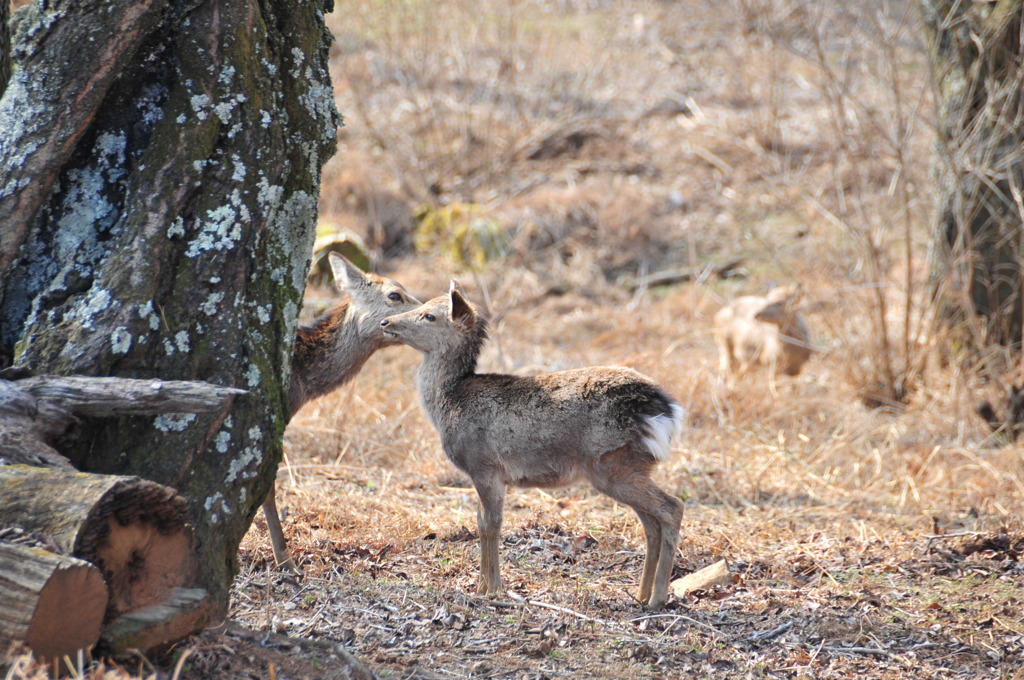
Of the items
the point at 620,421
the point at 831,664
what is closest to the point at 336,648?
the point at 620,421

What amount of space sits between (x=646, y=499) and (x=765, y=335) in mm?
5586

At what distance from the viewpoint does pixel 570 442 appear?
16.9 feet

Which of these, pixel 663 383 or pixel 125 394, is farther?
pixel 663 383

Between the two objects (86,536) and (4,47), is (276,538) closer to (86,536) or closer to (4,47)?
(86,536)

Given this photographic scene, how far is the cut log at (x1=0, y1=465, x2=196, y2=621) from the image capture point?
3078mm

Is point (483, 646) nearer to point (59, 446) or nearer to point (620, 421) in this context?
point (620, 421)

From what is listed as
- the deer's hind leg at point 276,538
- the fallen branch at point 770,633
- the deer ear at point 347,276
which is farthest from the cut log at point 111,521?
the deer ear at point 347,276

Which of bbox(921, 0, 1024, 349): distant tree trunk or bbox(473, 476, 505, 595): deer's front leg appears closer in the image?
bbox(473, 476, 505, 595): deer's front leg

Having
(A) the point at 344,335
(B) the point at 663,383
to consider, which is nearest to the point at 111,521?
(A) the point at 344,335

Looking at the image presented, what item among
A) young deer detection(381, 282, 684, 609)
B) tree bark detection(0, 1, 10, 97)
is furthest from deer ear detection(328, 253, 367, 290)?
tree bark detection(0, 1, 10, 97)

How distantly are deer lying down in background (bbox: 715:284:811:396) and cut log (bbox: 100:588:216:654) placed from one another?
7138mm

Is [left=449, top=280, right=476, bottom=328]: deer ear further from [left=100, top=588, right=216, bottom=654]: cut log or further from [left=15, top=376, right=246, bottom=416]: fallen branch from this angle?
[left=100, top=588, right=216, bottom=654]: cut log

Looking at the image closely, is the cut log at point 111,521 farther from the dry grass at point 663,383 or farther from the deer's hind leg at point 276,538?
the deer's hind leg at point 276,538

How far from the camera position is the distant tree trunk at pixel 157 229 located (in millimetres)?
3721
